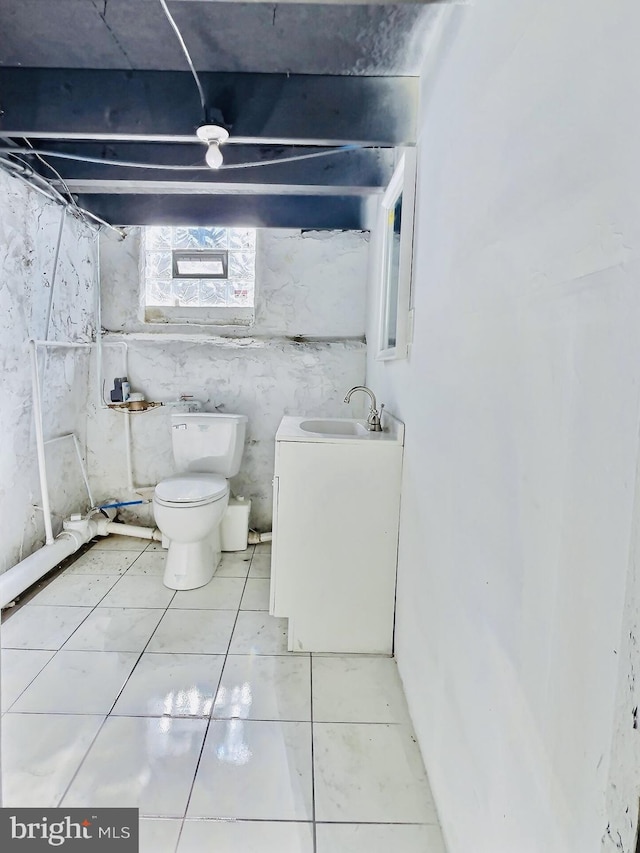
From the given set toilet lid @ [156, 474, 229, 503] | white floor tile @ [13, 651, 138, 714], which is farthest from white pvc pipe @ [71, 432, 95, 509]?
white floor tile @ [13, 651, 138, 714]

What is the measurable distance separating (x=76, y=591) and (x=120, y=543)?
0.59 m

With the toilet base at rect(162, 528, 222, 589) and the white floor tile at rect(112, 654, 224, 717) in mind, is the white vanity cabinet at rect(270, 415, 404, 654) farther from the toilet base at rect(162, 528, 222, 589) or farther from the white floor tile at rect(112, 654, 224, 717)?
the toilet base at rect(162, 528, 222, 589)

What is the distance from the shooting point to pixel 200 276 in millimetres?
2820

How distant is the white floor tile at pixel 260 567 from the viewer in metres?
2.43

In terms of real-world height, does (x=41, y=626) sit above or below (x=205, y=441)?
below

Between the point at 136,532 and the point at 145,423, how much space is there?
2.25 feet

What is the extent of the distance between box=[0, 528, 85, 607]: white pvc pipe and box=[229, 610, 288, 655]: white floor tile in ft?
3.36

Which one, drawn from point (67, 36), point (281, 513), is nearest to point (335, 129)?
point (67, 36)

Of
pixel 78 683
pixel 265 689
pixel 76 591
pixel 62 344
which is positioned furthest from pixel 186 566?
pixel 62 344

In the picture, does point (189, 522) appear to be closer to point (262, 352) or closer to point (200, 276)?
point (262, 352)

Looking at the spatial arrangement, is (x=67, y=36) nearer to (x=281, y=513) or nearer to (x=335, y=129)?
(x=335, y=129)

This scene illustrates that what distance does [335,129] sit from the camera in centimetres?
161

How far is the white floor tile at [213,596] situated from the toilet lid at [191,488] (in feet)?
1.52

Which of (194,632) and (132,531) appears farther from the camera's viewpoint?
(132,531)
